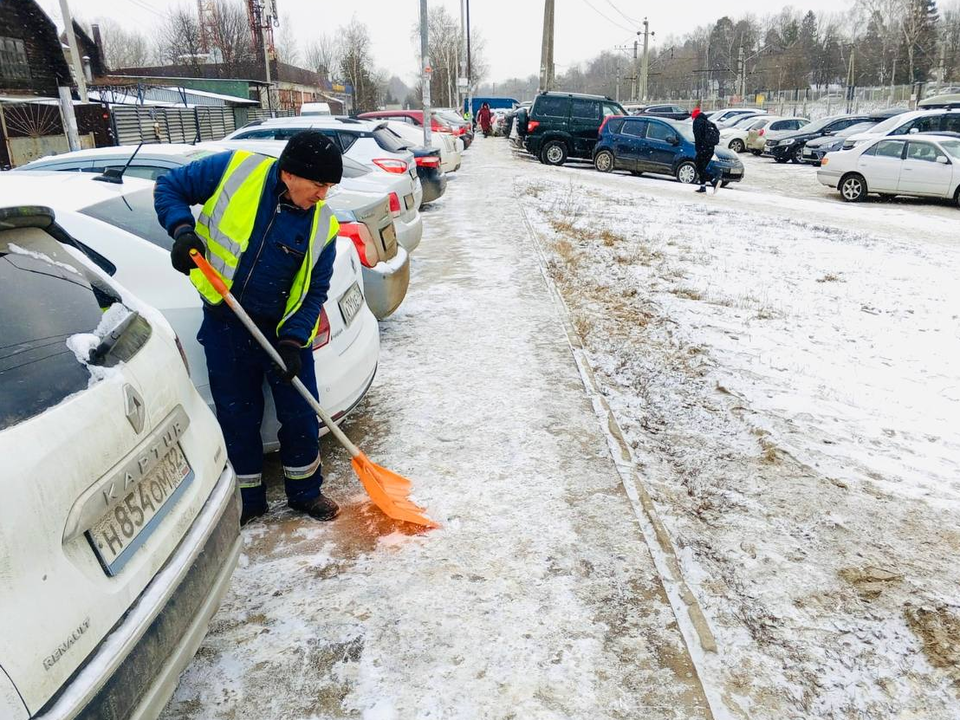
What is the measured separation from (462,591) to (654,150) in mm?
17787

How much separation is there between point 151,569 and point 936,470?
396cm

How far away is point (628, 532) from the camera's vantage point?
10.9 ft


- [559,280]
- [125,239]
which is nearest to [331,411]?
[125,239]

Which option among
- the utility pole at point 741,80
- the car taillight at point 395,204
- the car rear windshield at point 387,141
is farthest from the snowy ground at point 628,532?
the utility pole at point 741,80

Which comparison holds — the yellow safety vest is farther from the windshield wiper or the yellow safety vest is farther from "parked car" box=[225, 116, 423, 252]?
"parked car" box=[225, 116, 423, 252]

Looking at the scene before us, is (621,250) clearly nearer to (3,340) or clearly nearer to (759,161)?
(3,340)

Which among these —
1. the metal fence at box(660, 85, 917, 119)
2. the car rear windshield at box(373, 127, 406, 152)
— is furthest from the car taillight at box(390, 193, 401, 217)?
the metal fence at box(660, 85, 917, 119)

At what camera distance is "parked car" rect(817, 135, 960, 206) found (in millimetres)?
14828

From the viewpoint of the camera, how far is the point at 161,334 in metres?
2.38

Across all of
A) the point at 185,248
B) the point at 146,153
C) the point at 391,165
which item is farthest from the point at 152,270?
the point at 391,165

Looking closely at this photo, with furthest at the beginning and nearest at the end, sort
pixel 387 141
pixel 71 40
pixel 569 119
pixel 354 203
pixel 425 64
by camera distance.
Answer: pixel 569 119 < pixel 71 40 < pixel 425 64 < pixel 387 141 < pixel 354 203

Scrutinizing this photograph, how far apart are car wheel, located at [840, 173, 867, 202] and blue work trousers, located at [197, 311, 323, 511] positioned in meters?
15.8

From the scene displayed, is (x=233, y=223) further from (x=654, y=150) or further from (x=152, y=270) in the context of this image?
(x=654, y=150)

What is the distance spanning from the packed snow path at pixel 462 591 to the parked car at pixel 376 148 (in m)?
2.69
